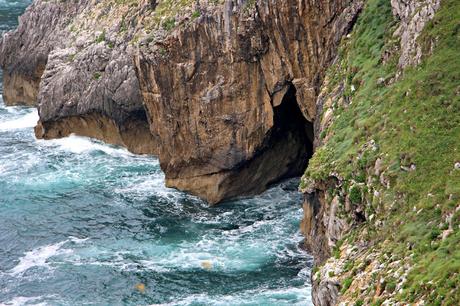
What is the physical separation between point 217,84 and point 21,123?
28.0m

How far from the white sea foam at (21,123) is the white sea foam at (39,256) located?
83.1 ft

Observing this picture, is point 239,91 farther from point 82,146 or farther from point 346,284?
point 346,284

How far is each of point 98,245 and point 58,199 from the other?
8.69 metres

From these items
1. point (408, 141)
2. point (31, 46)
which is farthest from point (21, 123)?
point (408, 141)

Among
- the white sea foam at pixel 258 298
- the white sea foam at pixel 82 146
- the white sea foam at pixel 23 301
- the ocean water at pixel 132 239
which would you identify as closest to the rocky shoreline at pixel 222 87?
the white sea foam at pixel 82 146

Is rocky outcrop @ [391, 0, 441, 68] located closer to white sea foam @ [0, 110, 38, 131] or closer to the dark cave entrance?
the dark cave entrance

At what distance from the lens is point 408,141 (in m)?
38.7

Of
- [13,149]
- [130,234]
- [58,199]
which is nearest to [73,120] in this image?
[13,149]

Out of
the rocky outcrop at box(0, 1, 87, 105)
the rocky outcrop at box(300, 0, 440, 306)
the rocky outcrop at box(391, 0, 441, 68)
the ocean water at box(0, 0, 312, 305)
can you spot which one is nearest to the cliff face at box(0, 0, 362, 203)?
the ocean water at box(0, 0, 312, 305)

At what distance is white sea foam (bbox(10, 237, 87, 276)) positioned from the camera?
5219 centimetres

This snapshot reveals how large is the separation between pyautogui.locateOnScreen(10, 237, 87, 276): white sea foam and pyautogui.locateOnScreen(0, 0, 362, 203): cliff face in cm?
1037

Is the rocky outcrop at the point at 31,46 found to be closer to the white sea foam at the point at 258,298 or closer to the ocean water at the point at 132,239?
the ocean water at the point at 132,239

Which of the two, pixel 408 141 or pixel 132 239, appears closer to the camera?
pixel 408 141

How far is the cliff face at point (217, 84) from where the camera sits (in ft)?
A: 178
